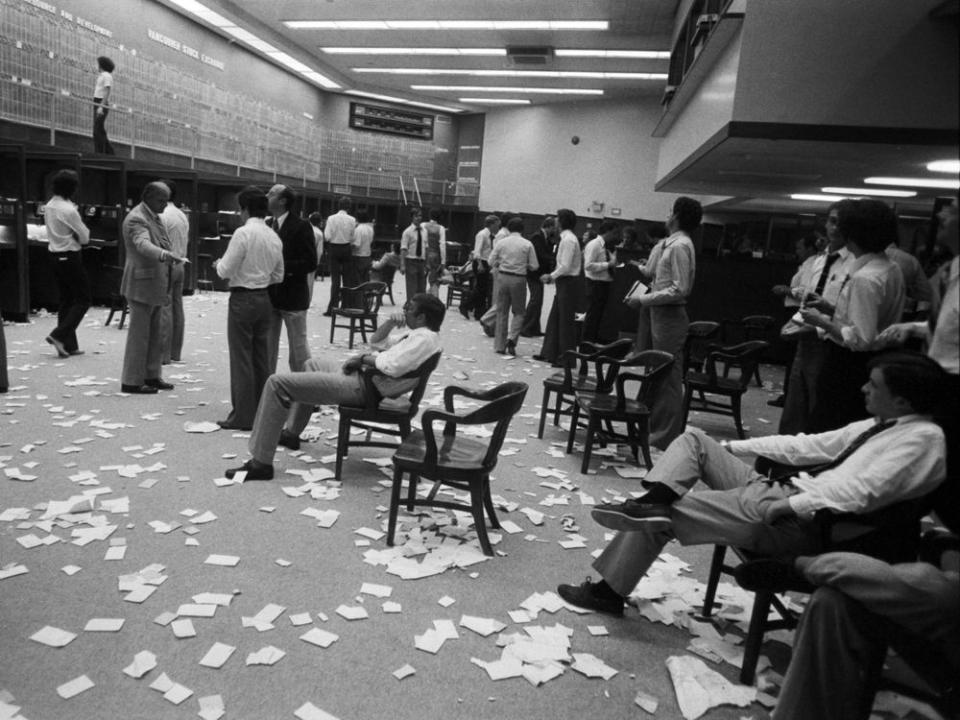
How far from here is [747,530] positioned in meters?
2.52

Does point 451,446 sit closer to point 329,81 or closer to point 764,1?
point 764,1

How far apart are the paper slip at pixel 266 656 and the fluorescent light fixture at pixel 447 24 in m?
13.2

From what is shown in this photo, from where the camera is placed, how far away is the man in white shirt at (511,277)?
852 centimetres

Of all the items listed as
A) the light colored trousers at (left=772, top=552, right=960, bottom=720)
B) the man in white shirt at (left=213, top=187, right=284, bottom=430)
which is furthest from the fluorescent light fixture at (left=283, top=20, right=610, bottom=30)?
the light colored trousers at (left=772, top=552, right=960, bottom=720)

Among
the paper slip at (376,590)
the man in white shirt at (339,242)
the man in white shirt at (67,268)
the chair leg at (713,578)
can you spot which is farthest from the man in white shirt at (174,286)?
the chair leg at (713,578)

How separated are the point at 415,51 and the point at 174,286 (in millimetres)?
12076

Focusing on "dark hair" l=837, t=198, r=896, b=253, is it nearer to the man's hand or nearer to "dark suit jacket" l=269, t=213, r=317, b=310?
the man's hand

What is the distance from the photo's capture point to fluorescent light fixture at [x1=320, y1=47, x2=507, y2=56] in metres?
15.7

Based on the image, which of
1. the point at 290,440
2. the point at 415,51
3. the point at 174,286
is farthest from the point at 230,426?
the point at 415,51

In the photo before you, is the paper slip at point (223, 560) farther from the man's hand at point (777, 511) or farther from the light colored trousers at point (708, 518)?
the man's hand at point (777, 511)

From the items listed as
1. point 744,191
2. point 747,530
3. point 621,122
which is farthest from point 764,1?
point 621,122

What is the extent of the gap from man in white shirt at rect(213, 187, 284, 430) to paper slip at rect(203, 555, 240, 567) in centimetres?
192

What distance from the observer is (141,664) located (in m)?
2.31

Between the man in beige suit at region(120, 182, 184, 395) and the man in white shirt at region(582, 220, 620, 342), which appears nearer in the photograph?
the man in beige suit at region(120, 182, 184, 395)
